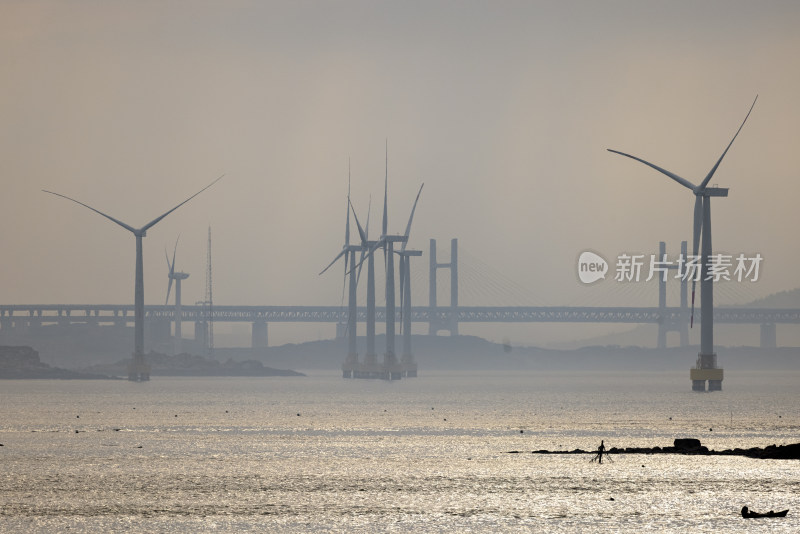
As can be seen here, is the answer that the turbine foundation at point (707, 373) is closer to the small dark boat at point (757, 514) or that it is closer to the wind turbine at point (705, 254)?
the wind turbine at point (705, 254)

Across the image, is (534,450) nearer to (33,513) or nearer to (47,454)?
(47,454)

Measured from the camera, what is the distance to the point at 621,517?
4778 centimetres

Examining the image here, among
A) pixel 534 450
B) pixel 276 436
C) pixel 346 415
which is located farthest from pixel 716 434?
pixel 346 415

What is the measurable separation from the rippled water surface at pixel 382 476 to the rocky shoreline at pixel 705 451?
7.42 feet

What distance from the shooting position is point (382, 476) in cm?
6188

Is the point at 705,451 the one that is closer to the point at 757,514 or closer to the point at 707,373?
the point at 757,514

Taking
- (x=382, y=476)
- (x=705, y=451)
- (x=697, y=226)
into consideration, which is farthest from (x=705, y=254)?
(x=382, y=476)

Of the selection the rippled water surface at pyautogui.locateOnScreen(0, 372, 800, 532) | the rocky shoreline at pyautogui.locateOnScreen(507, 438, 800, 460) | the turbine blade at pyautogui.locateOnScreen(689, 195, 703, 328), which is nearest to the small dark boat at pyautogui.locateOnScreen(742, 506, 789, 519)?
the rippled water surface at pyautogui.locateOnScreen(0, 372, 800, 532)

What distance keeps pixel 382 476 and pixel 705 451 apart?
2053 centimetres

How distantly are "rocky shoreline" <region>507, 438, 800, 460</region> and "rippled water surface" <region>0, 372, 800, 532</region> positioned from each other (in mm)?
2260

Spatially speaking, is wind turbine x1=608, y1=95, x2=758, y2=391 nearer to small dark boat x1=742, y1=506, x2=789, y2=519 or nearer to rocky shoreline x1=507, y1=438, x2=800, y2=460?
rocky shoreline x1=507, y1=438, x2=800, y2=460

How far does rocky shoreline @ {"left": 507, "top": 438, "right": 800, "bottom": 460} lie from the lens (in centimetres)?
7000

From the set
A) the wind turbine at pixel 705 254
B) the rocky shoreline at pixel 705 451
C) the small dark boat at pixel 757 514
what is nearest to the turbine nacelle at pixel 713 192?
the wind turbine at pixel 705 254

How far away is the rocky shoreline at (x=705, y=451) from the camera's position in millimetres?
70000
